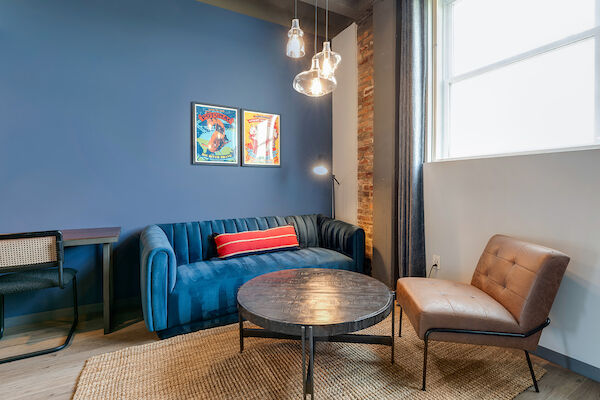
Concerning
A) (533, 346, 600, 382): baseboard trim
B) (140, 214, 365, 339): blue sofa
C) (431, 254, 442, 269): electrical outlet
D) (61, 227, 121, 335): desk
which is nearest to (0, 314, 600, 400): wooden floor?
(533, 346, 600, 382): baseboard trim

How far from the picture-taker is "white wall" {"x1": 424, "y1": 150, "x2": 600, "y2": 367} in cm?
166

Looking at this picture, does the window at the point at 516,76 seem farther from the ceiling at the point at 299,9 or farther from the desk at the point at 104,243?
the desk at the point at 104,243

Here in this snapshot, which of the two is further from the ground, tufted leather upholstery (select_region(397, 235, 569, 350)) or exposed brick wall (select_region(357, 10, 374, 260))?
exposed brick wall (select_region(357, 10, 374, 260))

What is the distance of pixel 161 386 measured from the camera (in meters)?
1.59

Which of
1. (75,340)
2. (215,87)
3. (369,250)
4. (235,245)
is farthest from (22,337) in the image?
(369,250)

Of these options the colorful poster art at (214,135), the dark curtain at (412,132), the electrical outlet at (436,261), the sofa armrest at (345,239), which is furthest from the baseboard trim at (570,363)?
the colorful poster art at (214,135)

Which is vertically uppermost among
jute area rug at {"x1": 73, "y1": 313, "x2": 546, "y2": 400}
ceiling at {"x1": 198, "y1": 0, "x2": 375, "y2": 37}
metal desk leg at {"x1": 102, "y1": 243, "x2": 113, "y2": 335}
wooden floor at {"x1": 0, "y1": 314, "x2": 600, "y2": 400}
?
ceiling at {"x1": 198, "y1": 0, "x2": 375, "y2": 37}

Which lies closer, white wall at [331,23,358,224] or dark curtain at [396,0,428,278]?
dark curtain at [396,0,428,278]

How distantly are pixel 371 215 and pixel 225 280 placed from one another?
181cm

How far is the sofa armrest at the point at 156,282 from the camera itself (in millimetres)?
2008

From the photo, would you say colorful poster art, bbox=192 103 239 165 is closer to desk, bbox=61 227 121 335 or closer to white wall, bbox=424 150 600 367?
desk, bbox=61 227 121 335

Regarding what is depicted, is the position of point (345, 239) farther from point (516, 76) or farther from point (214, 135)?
point (516, 76)

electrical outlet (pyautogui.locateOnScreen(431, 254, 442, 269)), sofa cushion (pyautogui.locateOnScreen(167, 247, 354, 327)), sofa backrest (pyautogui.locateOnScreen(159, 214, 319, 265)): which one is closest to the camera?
sofa cushion (pyautogui.locateOnScreen(167, 247, 354, 327))

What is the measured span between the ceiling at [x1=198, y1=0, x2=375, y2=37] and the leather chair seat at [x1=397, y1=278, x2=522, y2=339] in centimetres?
294
